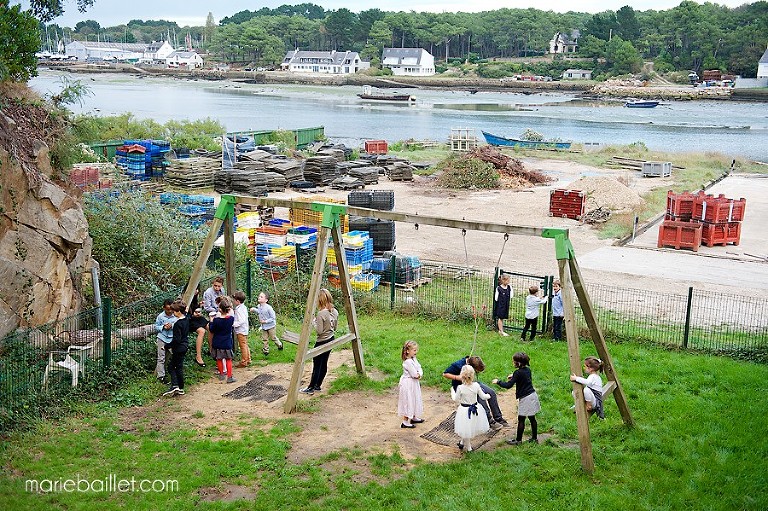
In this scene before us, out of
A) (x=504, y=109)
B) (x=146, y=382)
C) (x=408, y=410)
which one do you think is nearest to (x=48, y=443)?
(x=146, y=382)

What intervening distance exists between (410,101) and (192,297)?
393 feet

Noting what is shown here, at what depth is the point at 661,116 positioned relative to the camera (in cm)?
11450

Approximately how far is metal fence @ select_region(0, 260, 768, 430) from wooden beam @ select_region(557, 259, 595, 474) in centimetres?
461

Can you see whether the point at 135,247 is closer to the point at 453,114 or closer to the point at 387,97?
the point at 453,114

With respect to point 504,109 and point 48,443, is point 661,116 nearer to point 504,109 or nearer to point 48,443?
point 504,109

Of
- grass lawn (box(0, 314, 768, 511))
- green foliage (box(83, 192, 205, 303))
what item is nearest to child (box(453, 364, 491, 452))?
grass lawn (box(0, 314, 768, 511))

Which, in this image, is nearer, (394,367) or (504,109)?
(394,367)

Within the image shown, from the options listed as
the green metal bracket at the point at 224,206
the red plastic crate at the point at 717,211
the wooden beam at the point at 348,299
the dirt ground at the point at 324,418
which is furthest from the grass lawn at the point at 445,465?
the red plastic crate at the point at 717,211

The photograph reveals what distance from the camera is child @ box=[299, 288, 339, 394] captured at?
42.0 feet

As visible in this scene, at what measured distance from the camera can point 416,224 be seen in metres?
12.8

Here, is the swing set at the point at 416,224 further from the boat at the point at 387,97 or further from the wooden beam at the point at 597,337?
the boat at the point at 387,97

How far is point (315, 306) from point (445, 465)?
11.3ft

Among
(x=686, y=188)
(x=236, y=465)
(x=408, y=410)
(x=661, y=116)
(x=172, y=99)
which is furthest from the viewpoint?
(x=172, y=99)

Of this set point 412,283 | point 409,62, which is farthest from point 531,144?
point 409,62
